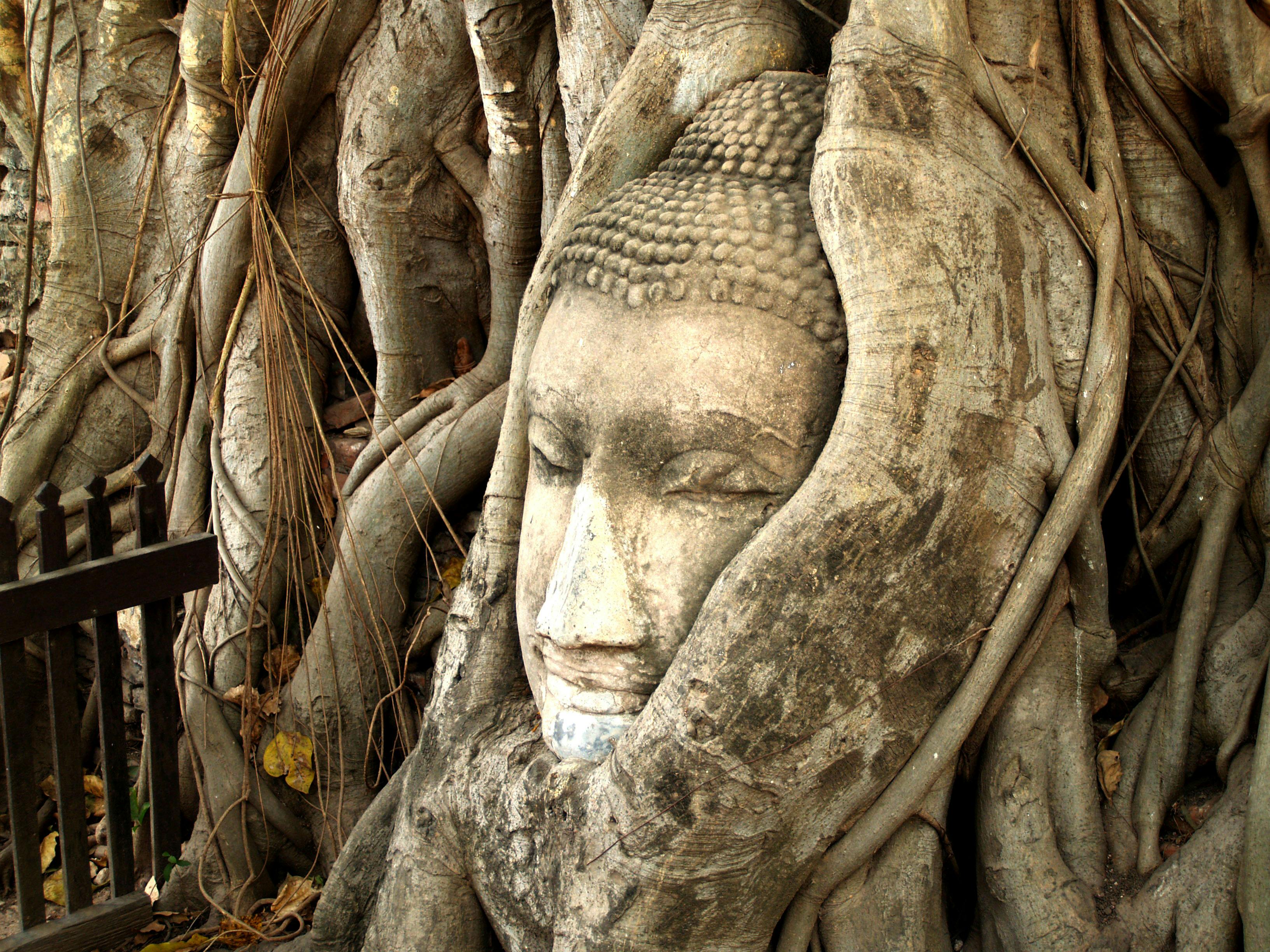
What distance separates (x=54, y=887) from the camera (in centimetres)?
355

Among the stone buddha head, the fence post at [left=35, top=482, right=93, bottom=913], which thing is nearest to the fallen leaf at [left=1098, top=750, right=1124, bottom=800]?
the stone buddha head

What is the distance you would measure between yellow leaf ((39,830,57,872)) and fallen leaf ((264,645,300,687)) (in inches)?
44.4

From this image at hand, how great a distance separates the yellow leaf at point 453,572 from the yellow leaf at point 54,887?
63.6 inches

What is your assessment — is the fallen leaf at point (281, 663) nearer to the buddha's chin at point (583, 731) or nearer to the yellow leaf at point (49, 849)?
the yellow leaf at point (49, 849)

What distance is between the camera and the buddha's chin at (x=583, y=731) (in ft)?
6.18

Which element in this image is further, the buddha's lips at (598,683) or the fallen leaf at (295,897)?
the fallen leaf at (295,897)

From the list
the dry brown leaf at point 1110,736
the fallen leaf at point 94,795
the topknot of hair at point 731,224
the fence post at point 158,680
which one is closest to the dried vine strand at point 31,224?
the fallen leaf at point 94,795

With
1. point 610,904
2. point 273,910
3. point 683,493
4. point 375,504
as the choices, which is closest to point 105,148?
point 375,504

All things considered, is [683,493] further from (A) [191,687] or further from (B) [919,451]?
(A) [191,687]

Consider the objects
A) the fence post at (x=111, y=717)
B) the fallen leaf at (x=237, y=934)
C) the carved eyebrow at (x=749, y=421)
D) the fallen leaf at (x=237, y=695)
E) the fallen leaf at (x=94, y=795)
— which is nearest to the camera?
the carved eyebrow at (x=749, y=421)

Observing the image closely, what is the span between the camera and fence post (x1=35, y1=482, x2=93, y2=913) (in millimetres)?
2465

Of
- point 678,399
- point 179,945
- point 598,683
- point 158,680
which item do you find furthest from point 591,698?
point 179,945

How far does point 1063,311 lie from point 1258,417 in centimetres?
40

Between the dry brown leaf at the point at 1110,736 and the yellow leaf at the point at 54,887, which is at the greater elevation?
the dry brown leaf at the point at 1110,736
